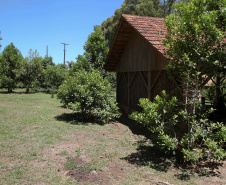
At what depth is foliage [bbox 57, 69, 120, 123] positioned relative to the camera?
964cm

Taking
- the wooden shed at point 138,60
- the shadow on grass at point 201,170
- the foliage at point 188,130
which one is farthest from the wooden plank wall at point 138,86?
the shadow on grass at point 201,170

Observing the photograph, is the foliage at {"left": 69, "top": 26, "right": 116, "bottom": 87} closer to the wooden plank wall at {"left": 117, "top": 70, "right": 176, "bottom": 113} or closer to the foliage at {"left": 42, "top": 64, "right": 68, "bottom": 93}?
the wooden plank wall at {"left": 117, "top": 70, "right": 176, "bottom": 113}

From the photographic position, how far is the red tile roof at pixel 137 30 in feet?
24.9

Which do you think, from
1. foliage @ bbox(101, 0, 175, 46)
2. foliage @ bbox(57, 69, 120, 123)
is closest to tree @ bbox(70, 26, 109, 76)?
foliage @ bbox(57, 69, 120, 123)

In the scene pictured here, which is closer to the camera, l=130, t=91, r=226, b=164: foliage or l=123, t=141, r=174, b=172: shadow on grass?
l=130, t=91, r=226, b=164: foliage

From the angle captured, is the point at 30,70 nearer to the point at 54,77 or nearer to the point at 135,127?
the point at 54,77

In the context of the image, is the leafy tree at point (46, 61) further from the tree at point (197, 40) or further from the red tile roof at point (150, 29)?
the tree at point (197, 40)

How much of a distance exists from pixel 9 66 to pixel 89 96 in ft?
54.7

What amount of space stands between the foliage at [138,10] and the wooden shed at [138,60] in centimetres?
2097

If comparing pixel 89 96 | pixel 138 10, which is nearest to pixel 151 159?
pixel 89 96

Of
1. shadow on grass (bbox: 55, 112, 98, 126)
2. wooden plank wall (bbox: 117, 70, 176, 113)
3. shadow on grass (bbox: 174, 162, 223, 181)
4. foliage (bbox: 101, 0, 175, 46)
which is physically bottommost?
shadow on grass (bbox: 174, 162, 223, 181)

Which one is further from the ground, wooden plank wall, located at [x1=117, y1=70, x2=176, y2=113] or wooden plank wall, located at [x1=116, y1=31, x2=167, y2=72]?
wooden plank wall, located at [x1=116, y1=31, x2=167, y2=72]

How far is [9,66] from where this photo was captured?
75.0 feet

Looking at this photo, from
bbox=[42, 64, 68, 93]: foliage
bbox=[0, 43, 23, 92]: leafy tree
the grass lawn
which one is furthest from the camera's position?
bbox=[42, 64, 68, 93]: foliage
